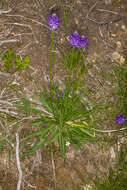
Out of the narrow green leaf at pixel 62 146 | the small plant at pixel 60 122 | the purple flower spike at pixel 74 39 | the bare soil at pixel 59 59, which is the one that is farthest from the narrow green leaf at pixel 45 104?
the purple flower spike at pixel 74 39

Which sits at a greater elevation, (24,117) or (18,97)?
(18,97)

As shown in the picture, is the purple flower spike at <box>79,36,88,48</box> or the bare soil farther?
the purple flower spike at <box>79,36,88,48</box>

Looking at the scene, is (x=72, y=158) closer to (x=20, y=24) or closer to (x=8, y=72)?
(x=8, y=72)

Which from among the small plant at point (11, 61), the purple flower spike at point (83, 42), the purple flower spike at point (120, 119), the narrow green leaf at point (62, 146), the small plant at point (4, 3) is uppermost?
the small plant at point (4, 3)

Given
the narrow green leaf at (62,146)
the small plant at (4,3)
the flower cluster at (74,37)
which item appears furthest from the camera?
the small plant at (4,3)

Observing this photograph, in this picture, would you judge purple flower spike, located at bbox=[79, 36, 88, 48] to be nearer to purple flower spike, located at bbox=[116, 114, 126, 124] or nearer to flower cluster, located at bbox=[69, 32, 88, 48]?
flower cluster, located at bbox=[69, 32, 88, 48]

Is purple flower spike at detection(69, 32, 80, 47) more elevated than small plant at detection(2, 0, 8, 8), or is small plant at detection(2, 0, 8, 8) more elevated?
small plant at detection(2, 0, 8, 8)

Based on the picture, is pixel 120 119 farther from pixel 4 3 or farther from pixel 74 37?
pixel 4 3

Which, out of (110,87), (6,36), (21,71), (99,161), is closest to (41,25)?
(6,36)

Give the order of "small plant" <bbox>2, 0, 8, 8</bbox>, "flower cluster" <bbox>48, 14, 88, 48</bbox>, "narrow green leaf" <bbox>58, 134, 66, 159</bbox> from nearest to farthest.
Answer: "narrow green leaf" <bbox>58, 134, 66, 159</bbox> < "flower cluster" <bbox>48, 14, 88, 48</bbox> < "small plant" <bbox>2, 0, 8, 8</bbox>

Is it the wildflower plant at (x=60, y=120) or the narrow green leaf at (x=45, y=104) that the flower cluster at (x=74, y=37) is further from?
the narrow green leaf at (x=45, y=104)

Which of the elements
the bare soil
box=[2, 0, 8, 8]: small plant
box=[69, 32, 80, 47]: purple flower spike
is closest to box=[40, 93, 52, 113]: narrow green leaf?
the bare soil
